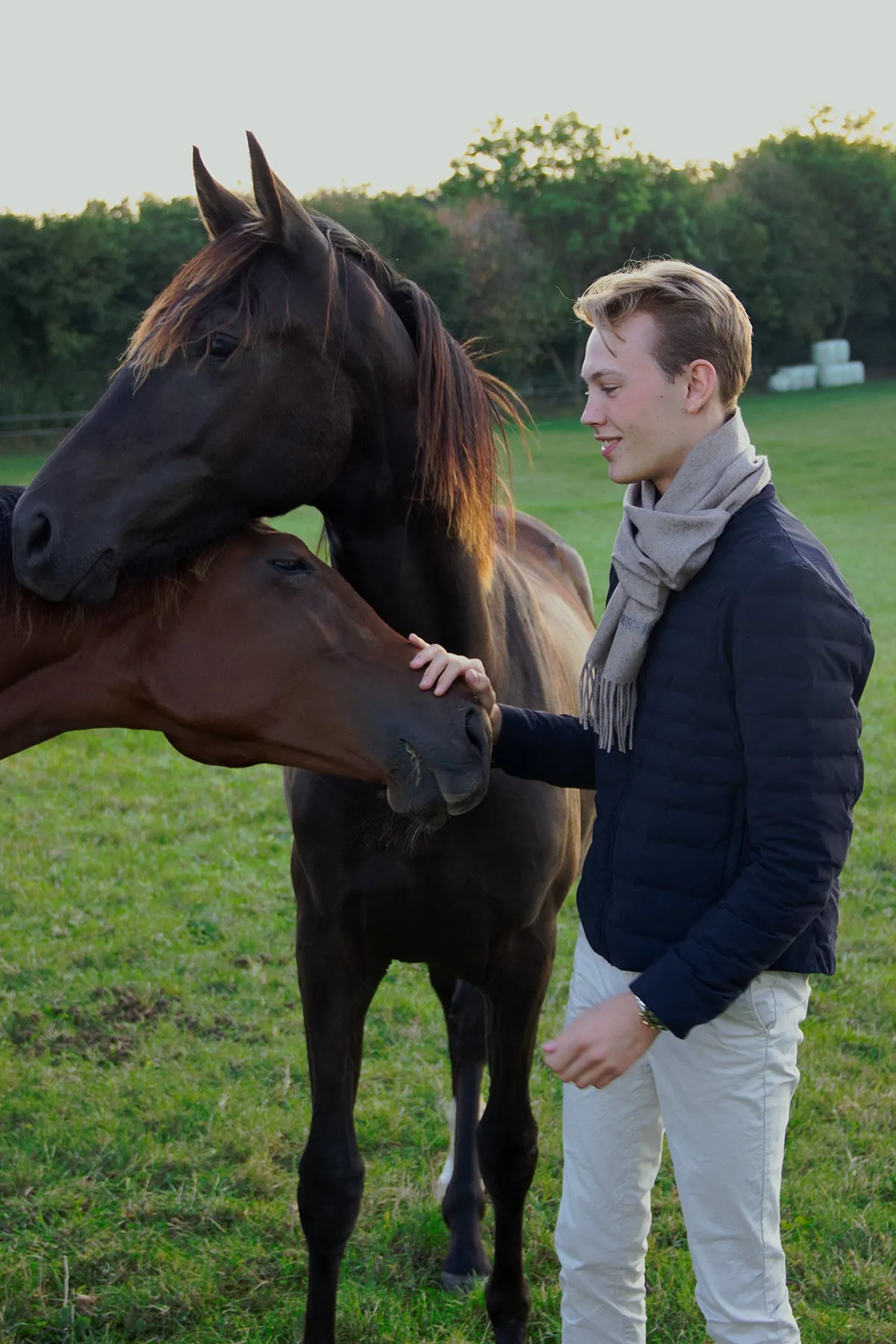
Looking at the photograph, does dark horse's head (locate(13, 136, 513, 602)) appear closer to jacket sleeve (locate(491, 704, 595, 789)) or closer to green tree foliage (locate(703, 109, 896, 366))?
jacket sleeve (locate(491, 704, 595, 789))

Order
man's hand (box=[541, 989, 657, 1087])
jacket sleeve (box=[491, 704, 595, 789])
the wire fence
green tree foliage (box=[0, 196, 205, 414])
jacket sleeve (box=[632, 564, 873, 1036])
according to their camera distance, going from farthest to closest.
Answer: green tree foliage (box=[0, 196, 205, 414])
the wire fence
jacket sleeve (box=[491, 704, 595, 789])
man's hand (box=[541, 989, 657, 1087])
jacket sleeve (box=[632, 564, 873, 1036])

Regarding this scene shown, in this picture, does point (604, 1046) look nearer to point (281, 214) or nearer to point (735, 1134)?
point (735, 1134)

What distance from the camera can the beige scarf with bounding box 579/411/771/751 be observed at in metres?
2.02

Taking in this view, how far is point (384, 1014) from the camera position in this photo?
15.3 feet

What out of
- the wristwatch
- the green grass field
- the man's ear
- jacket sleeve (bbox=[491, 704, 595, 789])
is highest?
the man's ear

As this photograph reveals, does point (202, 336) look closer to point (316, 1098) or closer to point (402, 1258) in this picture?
point (316, 1098)

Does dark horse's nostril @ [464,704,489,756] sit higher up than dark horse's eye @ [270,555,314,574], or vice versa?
dark horse's eye @ [270,555,314,574]

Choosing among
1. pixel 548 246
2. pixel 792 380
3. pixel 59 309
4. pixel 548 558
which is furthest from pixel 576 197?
pixel 548 558

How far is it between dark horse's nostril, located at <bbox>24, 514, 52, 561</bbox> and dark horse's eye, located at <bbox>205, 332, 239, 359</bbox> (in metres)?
0.40

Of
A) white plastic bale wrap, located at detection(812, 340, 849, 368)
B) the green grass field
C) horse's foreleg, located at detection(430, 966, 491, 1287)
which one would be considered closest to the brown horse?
horse's foreleg, located at detection(430, 966, 491, 1287)

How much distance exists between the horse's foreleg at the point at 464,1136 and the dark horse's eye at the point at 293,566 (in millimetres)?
1534

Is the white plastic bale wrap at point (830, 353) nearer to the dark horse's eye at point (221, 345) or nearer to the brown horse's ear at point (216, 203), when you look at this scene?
the brown horse's ear at point (216, 203)

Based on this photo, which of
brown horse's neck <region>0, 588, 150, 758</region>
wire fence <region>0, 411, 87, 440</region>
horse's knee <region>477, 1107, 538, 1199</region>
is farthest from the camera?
wire fence <region>0, 411, 87, 440</region>

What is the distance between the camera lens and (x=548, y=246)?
4675 centimetres
